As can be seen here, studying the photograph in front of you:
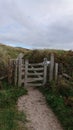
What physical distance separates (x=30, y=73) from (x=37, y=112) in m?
4.93

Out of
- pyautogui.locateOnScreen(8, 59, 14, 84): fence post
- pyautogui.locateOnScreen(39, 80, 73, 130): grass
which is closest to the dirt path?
pyautogui.locateOnScreen(39, 80, 73, 130): grass

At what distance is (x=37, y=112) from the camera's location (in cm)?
1719

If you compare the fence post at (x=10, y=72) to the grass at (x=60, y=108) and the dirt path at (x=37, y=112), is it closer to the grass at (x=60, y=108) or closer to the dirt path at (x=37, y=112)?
the dirt path at (x=37, y=112)

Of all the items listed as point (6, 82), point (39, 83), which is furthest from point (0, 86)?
point (39, 83)

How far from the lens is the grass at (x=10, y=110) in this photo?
15031 millimetres

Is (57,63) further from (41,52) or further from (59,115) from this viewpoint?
(59,115)

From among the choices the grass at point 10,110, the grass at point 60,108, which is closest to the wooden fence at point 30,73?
the grass at point 10,110

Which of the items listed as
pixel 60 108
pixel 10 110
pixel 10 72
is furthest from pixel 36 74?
pixel 10 110

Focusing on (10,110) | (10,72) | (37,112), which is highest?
(10,72)

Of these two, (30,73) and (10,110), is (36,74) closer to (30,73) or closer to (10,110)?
(30,73)

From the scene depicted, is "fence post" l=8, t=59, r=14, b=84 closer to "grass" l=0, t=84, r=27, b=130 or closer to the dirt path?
"grass" l=0, t=84, r=27, b=130

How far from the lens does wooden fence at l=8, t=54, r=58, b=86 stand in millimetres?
21562

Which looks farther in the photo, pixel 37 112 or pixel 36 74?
pixel 36 74

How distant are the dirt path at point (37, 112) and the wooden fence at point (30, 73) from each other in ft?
4.47
